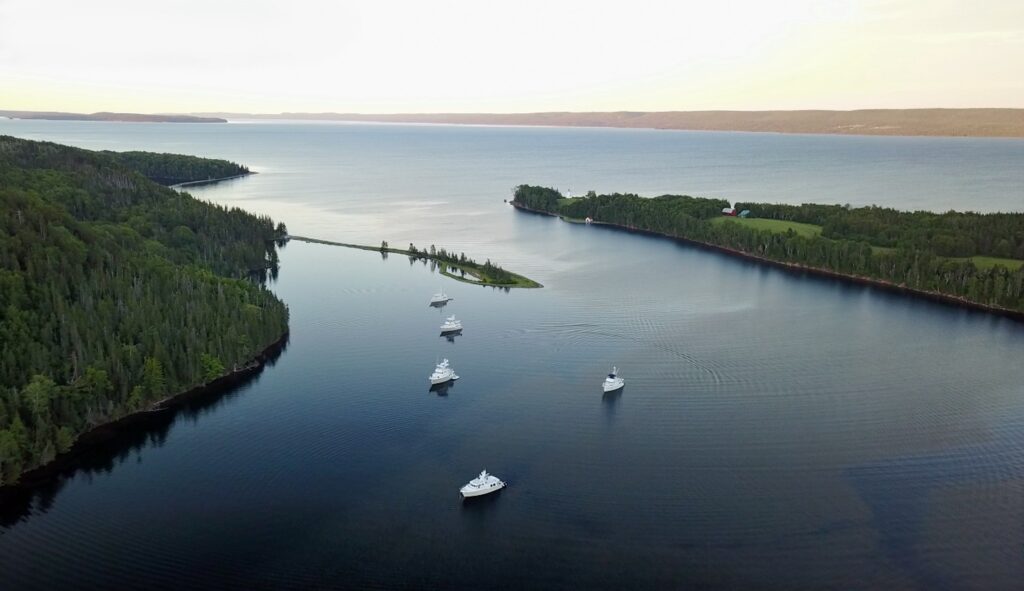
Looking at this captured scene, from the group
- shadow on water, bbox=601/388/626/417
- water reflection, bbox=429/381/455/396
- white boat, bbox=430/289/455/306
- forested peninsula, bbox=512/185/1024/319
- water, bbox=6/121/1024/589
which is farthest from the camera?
forested peninsula, bbox=512/185/1024/319

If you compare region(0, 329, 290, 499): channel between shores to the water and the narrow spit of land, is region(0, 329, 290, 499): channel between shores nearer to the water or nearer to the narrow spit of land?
the water

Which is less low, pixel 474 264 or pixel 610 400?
pixel 474 264

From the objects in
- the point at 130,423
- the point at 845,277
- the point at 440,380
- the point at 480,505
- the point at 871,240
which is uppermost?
the point at 871,240

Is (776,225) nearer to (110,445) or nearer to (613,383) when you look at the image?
(613,383)

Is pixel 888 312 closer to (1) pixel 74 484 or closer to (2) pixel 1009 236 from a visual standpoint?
(2) pixel 1009 236

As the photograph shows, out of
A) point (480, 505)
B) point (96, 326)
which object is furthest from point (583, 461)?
point (96, 326)

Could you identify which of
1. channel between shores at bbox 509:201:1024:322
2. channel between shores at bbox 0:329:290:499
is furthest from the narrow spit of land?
channel between shores at bbox 509:201:1024:322

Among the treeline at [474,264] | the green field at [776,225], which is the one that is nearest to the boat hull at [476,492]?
Answer: the treeline at [474,264]
